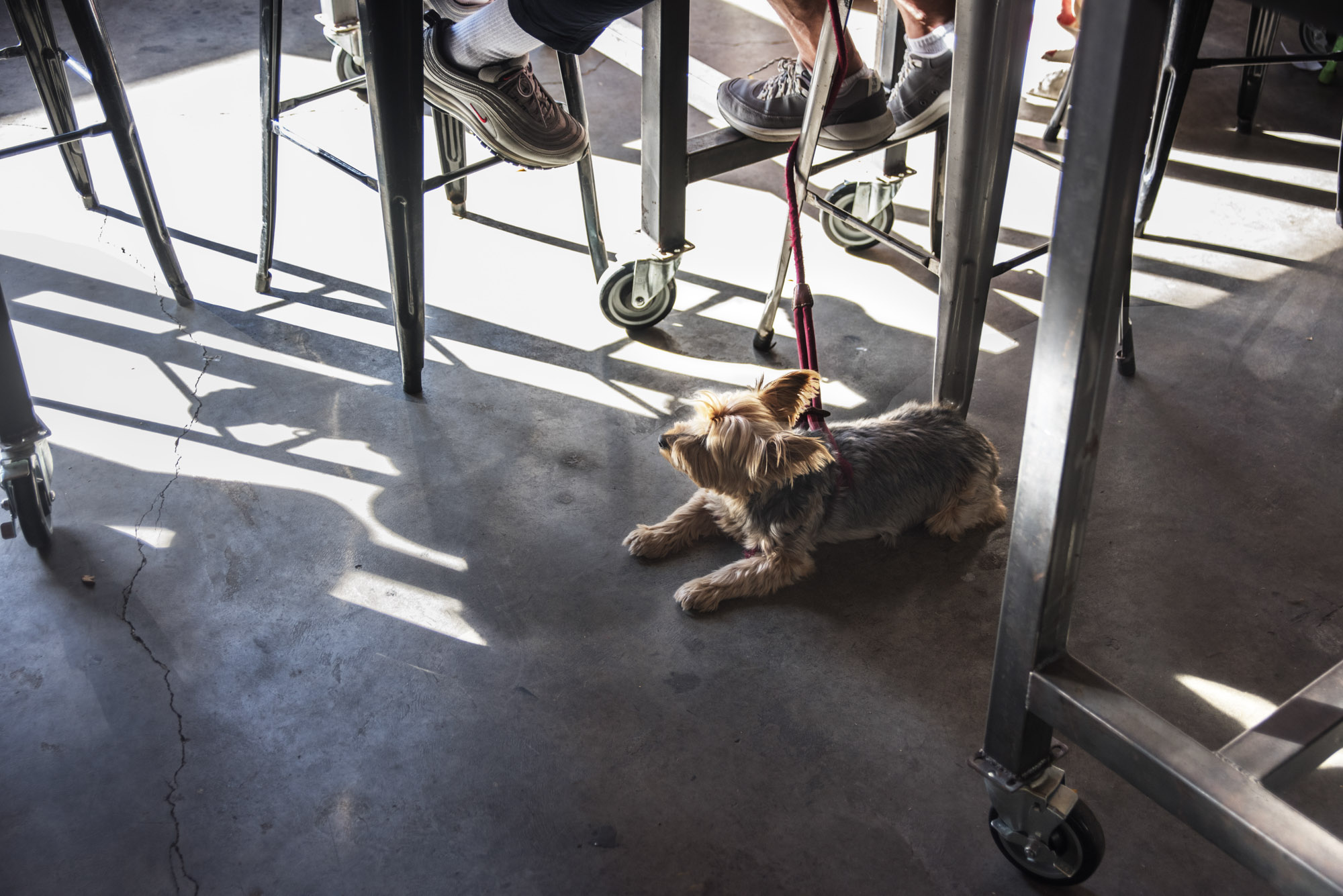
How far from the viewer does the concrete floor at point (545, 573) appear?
63.8 inches

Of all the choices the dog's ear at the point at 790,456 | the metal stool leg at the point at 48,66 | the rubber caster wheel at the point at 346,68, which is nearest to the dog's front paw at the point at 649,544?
the dog's ear at the point at 790,456

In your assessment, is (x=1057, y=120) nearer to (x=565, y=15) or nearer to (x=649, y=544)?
(x=565, y=15)

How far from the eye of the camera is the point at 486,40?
7.54 ft

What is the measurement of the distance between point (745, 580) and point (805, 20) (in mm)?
1438

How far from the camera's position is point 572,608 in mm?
2016

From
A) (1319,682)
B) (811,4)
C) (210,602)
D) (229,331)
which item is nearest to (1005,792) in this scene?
(1319,682)

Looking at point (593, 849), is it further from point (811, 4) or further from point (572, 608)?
point (811, 4)

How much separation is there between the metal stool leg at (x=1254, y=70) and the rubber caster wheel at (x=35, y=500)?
372 centimetres

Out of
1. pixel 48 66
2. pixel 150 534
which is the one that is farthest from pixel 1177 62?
pixel 48 66

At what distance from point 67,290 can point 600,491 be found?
1.74 meters

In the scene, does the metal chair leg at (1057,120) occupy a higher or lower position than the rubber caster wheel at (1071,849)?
higher

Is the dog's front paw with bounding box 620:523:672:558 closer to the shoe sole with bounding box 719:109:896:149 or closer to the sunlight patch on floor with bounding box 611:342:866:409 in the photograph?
the sunlight patch on floor with bounding box 611:342:866:409

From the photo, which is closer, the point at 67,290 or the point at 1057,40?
the point at 67,290

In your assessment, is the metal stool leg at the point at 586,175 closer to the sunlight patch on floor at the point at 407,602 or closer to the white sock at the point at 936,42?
the white sock at the point at 936,42
